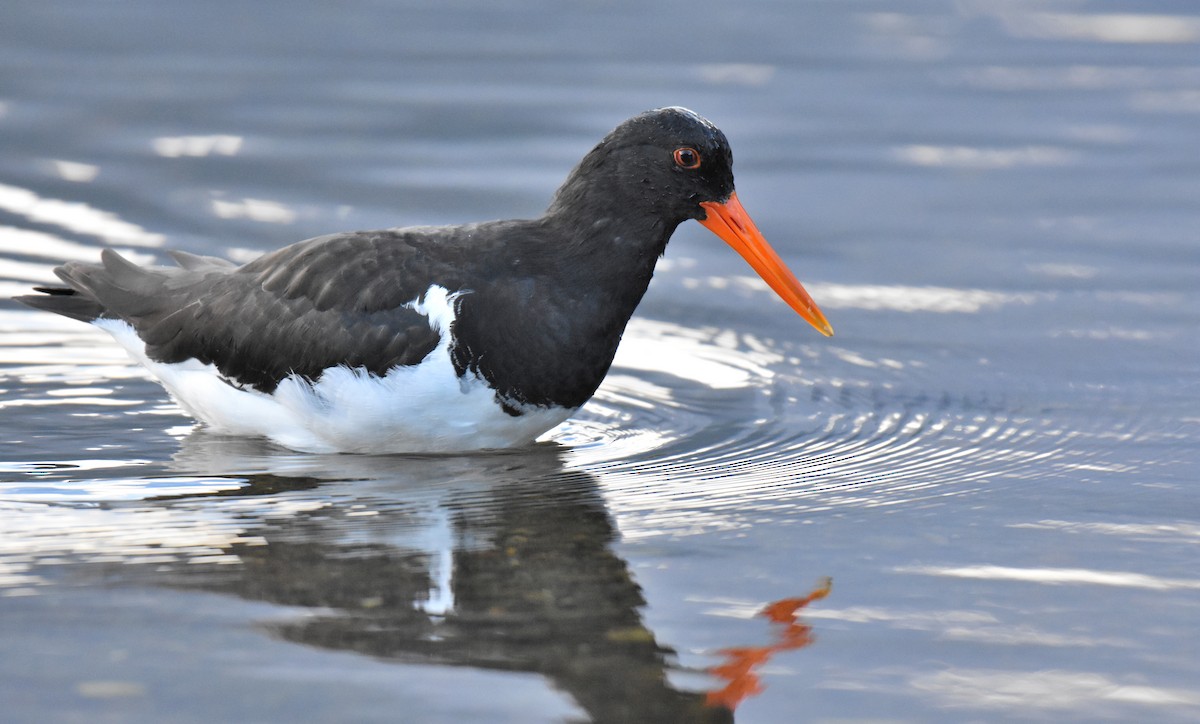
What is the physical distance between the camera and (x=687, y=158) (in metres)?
6.05

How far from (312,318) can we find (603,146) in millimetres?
1272

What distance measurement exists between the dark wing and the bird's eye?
3.15 ft

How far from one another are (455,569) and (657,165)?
72.6 inches

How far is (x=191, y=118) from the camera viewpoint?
11922 millimetres

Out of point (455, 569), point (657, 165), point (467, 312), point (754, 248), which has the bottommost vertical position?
point (455, 569)

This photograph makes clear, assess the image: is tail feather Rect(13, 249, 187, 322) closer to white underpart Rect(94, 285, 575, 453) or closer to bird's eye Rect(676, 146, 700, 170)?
white underpart Rect(94, 285, 575, 453)

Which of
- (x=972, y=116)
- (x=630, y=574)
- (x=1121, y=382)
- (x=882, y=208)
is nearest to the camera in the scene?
(x=630, y=574)

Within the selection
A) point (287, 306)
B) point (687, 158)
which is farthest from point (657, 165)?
point (287, 306)

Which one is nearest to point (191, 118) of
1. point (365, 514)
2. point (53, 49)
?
point (53, 49)

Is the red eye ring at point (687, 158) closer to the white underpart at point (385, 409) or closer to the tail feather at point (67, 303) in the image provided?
the white underpart at point (385, 409)

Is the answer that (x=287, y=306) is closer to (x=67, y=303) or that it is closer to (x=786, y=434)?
(x=67, y=303)

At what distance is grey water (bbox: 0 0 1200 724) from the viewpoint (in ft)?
14.3

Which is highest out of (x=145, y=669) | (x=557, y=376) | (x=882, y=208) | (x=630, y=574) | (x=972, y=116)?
(x=972, y=116)

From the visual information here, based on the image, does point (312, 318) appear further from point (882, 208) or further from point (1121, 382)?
point (882, 208)
